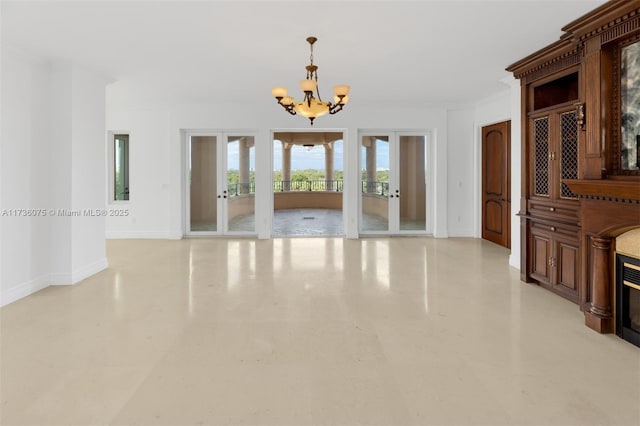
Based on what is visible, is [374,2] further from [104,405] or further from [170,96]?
[170,96]

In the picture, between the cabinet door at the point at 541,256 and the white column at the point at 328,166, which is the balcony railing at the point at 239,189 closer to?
the cabinet door at the point at 541,256

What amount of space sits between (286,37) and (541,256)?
3718 millimetres

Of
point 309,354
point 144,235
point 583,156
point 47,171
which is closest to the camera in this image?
point 309,354

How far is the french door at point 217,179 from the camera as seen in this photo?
26.8 ft

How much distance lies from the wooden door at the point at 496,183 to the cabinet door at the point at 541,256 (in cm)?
248

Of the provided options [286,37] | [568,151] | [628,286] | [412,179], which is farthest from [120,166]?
[628,286]

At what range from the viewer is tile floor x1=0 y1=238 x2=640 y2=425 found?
6.72 ft

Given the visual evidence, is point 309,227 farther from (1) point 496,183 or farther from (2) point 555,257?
(2) point 555,257

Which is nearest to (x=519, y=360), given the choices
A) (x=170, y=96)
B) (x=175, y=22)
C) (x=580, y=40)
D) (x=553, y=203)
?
(x=553, y=203)

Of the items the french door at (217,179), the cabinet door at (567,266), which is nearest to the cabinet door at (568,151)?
the cabinet door at (567,266)

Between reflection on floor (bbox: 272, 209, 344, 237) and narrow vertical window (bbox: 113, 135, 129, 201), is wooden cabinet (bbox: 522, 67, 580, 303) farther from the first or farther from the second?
narrow vertical window (bbox: 113, 135, 129, 201)

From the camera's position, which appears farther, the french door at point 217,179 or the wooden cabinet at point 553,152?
the french door at point 217,179

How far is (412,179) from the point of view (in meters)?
8.37

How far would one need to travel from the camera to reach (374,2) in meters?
3.24
